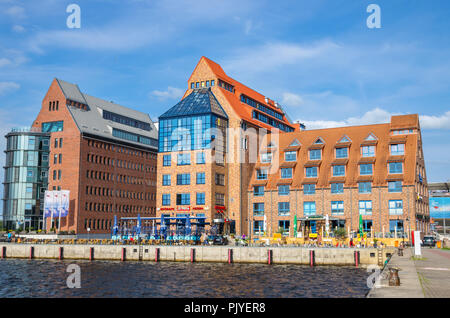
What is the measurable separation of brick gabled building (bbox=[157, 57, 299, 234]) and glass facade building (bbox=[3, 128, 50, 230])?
3416cm

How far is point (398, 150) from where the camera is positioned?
79375 millimetres

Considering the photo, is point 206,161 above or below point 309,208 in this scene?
above

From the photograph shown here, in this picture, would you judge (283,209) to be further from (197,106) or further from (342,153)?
(197,106)

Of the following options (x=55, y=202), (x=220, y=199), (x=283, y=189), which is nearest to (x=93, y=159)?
(x=55, y=202)

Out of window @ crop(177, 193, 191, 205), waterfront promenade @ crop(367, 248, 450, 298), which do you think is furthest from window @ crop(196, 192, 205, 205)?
waterfront promenade @ crop(367, 248, 450, 298)

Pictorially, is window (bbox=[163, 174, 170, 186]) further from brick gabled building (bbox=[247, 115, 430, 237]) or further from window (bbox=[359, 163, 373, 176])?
window (bbox=[359, 163, 373, 176])

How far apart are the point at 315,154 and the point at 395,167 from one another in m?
13.6

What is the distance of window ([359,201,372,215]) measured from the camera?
77.3 meters

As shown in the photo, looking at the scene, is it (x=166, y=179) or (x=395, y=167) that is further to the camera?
(x=166, y=179)

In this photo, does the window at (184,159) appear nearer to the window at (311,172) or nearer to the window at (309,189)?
the window at (309,189)

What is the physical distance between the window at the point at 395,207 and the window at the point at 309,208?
12146mm

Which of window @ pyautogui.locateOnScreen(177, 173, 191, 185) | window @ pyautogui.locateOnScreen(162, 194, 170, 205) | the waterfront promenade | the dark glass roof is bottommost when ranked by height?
the waterfront promenade

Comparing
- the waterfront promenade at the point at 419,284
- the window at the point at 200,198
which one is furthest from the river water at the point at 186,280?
the window at the point at 200,198
